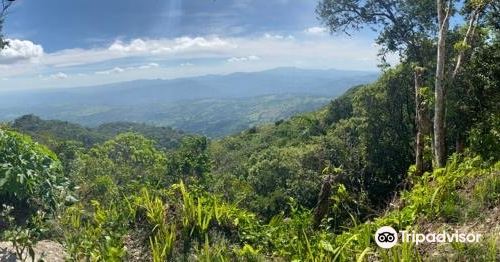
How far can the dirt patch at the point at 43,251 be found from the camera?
5.49 metres

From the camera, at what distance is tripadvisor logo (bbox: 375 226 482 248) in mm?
4825

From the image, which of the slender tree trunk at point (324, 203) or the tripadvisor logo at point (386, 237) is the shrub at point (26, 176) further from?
the tripadvisor logo at point (386, 237)

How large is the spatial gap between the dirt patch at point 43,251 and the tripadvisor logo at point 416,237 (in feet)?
11.8

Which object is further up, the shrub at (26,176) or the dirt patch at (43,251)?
the shrub at (26,176)

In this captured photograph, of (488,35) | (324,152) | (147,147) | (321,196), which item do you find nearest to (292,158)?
(324,152)

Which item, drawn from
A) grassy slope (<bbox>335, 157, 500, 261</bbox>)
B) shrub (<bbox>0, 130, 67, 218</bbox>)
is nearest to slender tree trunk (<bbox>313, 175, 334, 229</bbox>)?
grassy slope (<bbox>335, 157, 500, 261</bbox>)

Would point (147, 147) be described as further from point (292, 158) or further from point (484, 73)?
point (484, 73)

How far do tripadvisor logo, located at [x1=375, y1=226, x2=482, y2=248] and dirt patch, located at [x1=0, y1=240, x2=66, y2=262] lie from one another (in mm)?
3597

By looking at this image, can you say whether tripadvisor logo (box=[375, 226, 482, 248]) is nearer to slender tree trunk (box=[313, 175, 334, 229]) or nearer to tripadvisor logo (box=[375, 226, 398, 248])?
tripadvisor logo (box=[375, 226, 398, 248])

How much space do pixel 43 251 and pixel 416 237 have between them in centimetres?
417

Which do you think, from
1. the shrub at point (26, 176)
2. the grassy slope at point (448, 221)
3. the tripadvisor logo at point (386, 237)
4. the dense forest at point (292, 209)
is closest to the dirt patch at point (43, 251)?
the dense forest at point (292, 209)

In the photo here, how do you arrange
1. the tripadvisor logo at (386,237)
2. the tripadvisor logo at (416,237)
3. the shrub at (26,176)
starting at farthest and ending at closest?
1. the shrub at (26,176)
2. the tripadvisor logo at (386,237)
3. the tripadvisor logo at (416,237)

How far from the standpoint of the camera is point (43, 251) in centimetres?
550

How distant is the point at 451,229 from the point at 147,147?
6638 cm
